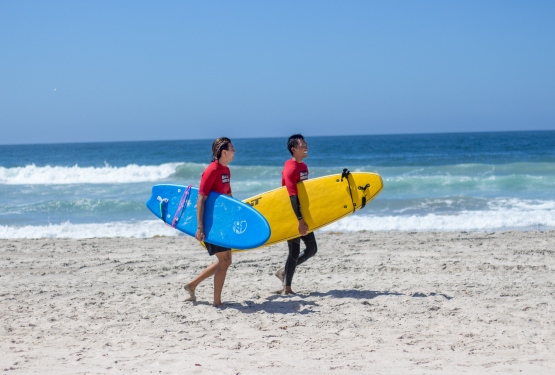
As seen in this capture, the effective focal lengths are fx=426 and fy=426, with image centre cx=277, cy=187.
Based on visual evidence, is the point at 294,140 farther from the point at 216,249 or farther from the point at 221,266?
the point at 221,266

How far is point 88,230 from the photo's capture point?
843 cm

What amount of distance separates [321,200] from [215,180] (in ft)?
4.17

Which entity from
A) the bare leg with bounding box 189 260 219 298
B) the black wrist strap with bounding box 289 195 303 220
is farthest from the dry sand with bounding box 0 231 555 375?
the black wrist strap with bounding box 289 195 303 220

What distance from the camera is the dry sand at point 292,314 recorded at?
2.77 m

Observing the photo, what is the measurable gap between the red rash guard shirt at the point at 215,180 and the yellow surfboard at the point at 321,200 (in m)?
0.68

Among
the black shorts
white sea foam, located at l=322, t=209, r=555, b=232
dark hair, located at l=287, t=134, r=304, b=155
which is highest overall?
dark hair, located at l=287, t=134, r=304, b=155

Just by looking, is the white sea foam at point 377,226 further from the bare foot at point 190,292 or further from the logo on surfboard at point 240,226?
the logo on surfboard at point 240,226

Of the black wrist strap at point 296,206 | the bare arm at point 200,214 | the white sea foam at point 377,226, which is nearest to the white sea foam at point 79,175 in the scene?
the white sea foam at point 377,226

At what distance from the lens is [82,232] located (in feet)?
27.1

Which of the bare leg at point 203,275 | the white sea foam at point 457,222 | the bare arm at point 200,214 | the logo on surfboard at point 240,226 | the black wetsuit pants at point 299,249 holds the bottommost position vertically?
the white sea foam at point 457,222

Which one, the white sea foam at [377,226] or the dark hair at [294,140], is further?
the white sea foam at [377,226]

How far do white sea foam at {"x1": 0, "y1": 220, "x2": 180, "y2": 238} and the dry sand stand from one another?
196cm

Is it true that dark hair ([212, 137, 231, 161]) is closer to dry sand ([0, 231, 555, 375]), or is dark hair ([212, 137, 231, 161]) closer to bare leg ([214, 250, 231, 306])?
bare leg ([214, 250, 231, 306])

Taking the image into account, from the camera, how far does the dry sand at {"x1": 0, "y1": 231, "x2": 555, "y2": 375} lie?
9.10 feet
